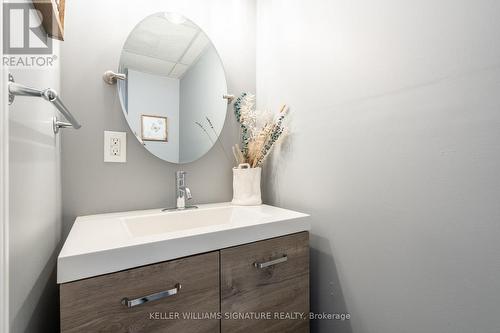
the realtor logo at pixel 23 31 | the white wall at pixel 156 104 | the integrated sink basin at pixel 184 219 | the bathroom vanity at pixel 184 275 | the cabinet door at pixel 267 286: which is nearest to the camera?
the realtor logo at pixel 23 31

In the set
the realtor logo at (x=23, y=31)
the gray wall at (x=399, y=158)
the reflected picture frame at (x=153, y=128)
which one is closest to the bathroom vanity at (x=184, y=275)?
the gray wall at (x=399, y=158)

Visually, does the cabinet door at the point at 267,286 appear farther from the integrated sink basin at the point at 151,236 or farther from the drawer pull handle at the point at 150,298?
the drawer pull handle at the point at 150,298

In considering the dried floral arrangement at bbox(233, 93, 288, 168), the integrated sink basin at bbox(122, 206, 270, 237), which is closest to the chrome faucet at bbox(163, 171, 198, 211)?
the integrated sink basin at bbox(122, 206, 270, 237)

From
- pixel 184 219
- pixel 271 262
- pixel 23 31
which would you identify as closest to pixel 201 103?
pixel 184 219

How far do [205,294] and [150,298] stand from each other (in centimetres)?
15

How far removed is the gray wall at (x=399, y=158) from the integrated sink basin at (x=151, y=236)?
256 millimetres

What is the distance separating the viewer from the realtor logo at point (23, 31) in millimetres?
441

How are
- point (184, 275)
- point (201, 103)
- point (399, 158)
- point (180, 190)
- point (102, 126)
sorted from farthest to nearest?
point (201, 103), point (180, 190), point (102, 126), point (399, 158), point (184, 275)

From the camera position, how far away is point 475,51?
633 millimetres

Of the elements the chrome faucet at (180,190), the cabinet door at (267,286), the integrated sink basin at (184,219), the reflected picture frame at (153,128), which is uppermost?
the reflected picture frame at (153,128)

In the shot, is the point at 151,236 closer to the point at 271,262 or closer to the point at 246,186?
the point at 271,262

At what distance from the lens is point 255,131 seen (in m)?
1.23

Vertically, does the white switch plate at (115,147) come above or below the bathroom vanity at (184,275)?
above

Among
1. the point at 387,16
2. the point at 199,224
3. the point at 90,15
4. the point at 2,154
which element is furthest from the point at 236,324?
the point at 90,15
